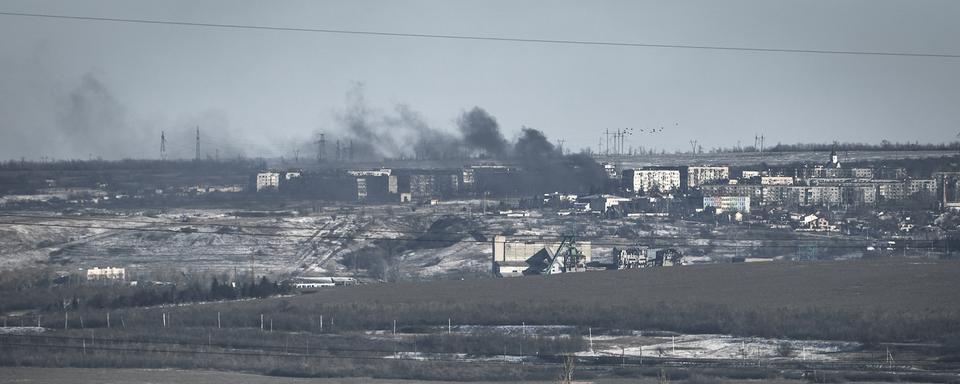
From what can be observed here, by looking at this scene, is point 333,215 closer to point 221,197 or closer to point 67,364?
point 221,197

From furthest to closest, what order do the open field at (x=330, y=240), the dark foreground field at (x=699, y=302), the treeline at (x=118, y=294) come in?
the open field at (x=330, y=240), the treeline at (x=118, y=294), the dark foreground field at (x=699, y=302)

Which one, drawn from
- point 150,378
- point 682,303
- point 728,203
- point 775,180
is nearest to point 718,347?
point 682,303

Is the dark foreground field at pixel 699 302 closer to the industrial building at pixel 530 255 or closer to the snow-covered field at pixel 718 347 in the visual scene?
the snow-covered field at pixel 718 347

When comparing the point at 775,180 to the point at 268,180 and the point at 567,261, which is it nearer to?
the point at 268,180

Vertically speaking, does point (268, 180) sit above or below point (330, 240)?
above

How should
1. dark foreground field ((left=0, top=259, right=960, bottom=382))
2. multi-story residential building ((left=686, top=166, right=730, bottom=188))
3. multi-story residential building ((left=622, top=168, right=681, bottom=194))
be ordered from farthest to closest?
multi-story residential building ((left=686, top=166, right=730, bottom=188)) → multi-story residential building ((left=622, top=168, right=681, bottom=194)) → dark foreground field ((left=0, top=259, right=960, bottom=382))

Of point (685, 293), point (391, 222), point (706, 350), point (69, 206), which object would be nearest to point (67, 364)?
point (706, 350)

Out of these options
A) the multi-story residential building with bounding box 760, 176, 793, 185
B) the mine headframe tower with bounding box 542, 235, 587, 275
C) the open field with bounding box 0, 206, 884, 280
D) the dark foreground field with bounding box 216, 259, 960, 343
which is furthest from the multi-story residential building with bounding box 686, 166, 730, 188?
the dark foreground field with bounding box 216, 259, 960, 343

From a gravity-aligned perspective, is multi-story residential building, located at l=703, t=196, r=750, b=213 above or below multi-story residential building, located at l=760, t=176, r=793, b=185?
below

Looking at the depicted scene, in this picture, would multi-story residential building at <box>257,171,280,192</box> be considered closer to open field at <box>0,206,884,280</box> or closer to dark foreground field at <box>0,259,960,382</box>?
open field at <box>0,206,884,280</box>

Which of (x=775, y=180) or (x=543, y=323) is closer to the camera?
(x=543, y=323)

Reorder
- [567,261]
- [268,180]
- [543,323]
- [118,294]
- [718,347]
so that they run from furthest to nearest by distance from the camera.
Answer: [268,180], [567,261], [118,294], [543,323], [718,347]

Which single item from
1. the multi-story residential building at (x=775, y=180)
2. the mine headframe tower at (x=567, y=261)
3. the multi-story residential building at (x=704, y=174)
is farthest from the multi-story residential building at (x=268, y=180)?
the mine headframe tower at (x=567, y=261)

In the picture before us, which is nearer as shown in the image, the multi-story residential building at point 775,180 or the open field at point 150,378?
the open field at point 150,378
